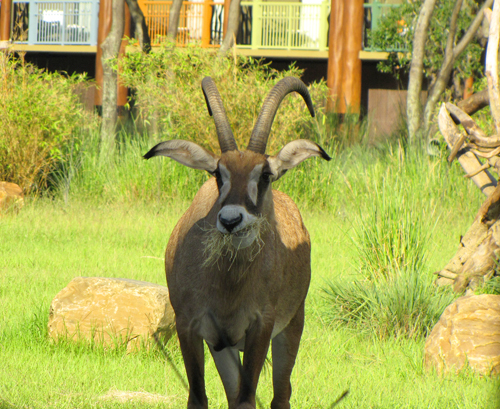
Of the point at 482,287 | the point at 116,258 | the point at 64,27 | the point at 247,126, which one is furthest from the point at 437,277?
the point at 64,27

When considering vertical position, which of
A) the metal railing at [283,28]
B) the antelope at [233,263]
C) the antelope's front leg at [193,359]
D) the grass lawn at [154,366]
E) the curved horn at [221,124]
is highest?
the metal railing at [283,28]

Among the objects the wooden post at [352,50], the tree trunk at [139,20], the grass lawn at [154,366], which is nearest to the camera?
the grass lawn at [154,366]

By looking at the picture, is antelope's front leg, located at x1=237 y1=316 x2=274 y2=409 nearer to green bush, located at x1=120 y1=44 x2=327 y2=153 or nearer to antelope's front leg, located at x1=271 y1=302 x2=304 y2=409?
antelope's front leg, located at x1=271 y1=302 x2=304 y2=409

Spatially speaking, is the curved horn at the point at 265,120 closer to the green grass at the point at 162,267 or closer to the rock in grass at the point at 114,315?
the green grass at the point at 162,267

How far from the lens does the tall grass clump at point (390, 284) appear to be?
6.04m

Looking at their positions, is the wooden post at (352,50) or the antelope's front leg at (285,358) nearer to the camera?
the antelope's front leg at (285,358)

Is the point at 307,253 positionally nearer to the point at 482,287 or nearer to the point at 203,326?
the point at 203,326

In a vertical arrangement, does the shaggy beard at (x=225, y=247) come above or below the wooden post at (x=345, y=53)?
below

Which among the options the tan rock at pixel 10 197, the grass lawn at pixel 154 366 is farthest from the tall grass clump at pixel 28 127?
the grass lawn at pixel 154 366

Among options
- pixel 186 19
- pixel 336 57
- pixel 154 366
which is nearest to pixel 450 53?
pixel 336 57

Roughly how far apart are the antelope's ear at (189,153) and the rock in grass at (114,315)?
2016 millimetres

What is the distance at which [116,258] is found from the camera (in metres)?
8.65

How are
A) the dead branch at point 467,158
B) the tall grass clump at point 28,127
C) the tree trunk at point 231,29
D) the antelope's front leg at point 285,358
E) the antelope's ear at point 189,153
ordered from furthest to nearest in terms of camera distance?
1. the tree trunk at point 231,29
2. the tall grass clump at point 28,127
3. the dead branch at point 467,158
4. the antelope's front leg at point 285,358
5. the antelope's ear at point 189,153

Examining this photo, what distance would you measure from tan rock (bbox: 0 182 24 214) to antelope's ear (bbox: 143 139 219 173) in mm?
8092
